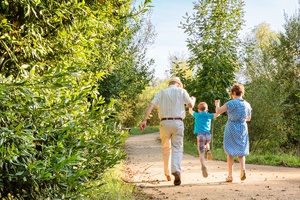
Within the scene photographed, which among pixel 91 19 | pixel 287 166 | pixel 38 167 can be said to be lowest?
pixel 287 166

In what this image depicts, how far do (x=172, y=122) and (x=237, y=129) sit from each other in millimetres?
1459

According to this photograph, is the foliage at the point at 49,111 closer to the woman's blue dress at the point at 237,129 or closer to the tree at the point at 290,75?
the woman's blue dress at the point at 237,129

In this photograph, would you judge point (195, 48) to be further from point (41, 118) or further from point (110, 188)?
point (41, 118)

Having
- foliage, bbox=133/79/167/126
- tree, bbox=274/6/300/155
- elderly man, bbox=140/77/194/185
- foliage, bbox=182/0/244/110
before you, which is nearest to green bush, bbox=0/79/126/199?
elderly man, bbox=140/77/194/185

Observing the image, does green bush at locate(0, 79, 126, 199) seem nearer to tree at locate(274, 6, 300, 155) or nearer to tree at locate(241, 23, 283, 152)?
tree at locate(241, 23, 283, 152)

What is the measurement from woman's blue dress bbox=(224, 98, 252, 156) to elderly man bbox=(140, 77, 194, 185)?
929 mm

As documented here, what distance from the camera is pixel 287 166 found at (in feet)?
41.8

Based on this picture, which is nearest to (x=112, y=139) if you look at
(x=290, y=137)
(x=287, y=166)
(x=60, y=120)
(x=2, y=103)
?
(x=60, y=120)

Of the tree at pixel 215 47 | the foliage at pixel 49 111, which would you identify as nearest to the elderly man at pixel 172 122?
the foliage at pixel 49 111

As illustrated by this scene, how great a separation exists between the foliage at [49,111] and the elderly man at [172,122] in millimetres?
3013

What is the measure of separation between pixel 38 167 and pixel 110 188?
10.4 ft

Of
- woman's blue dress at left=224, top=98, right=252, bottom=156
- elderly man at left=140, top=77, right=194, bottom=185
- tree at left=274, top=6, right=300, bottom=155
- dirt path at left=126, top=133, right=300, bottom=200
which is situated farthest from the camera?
tree at left=274, top=6, right=300, bottom=155

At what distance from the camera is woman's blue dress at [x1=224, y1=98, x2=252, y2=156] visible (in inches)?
350

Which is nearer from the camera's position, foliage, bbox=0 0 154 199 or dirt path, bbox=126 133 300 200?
foliage, bbox=0 0 154 199
